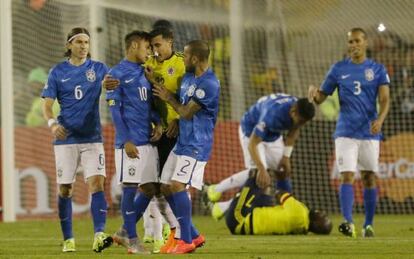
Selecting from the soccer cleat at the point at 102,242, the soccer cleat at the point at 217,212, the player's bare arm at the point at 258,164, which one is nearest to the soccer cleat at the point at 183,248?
the soccer cleat at the point at 102,242

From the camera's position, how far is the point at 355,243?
11766mm

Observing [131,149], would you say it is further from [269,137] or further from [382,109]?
[269,137]

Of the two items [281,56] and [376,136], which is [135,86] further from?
[281,56]

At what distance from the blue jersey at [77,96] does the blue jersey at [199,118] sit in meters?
1.01

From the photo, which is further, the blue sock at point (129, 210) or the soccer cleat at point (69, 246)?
the soccer cleat at point (69, 246)

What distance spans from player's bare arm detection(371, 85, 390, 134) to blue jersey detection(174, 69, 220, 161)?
2962 millimetres

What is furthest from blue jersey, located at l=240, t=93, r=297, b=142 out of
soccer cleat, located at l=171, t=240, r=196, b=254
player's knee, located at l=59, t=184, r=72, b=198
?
soccer cleat, located at l=171, t=240, r=196, b=254

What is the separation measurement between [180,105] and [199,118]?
22 cm

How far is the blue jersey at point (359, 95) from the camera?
1346cm

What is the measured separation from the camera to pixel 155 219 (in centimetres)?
1163

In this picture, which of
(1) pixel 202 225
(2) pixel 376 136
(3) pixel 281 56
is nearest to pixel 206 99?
(2) pixel 376 136

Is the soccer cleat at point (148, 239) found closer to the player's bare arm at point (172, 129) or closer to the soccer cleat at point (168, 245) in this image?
the soccer cleat at point (168, 245)

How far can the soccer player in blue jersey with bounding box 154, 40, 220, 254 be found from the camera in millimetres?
10461

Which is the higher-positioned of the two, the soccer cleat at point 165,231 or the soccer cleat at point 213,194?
the soccer cleat at point 213,194
